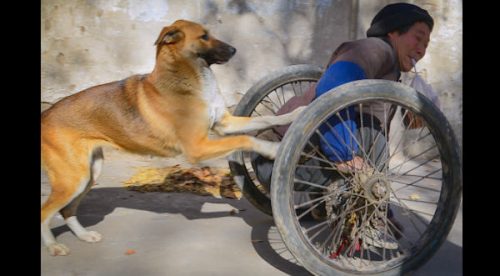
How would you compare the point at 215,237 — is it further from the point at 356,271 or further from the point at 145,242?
the point at 356,271

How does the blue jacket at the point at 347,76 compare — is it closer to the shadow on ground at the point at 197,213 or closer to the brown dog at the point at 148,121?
the brown dog at the point at 148,121

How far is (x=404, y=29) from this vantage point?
11.3 feet

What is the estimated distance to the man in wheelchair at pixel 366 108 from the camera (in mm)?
3127

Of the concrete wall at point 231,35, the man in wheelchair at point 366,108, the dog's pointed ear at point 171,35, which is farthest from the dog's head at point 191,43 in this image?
the concrete wall at point 231,35

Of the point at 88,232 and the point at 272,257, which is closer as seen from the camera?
the point at 272,257

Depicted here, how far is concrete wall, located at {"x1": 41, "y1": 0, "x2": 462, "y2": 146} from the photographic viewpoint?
591 centimetres

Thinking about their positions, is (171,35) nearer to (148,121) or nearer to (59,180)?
(148,121)

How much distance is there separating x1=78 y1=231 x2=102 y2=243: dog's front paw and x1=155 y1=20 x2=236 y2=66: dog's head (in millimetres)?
1344

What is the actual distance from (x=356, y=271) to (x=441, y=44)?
4.01 metres

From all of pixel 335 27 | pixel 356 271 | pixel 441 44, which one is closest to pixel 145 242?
pixel 356 271

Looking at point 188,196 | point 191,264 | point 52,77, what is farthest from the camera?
point 52,77

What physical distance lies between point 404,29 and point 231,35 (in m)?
2.91

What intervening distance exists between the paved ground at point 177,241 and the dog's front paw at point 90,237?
4 cm

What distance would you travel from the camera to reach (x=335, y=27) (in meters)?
6.17
